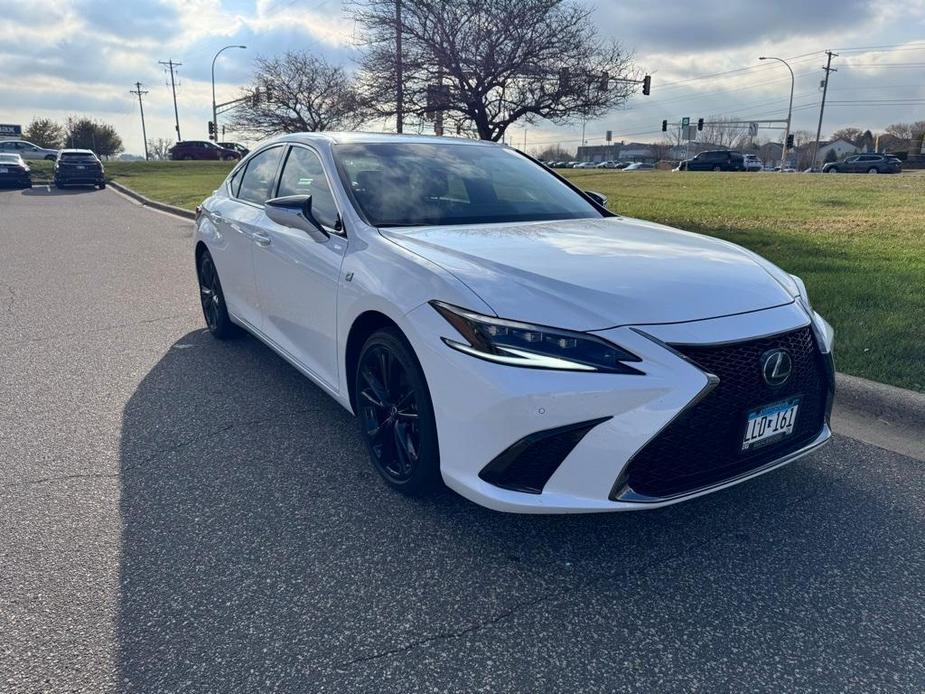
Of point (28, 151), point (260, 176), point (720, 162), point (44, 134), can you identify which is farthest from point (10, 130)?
point (260, 176)

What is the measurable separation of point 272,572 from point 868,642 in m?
2.05

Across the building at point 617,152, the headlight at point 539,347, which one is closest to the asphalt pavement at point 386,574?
the headlight at point 539,347

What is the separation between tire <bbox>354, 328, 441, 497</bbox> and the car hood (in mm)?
429

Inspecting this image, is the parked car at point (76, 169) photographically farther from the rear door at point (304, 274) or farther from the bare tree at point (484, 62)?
the rear door at point (304, 274)

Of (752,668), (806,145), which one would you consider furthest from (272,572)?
(806,145)

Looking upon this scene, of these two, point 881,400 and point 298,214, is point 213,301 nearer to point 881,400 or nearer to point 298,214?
point 298,214

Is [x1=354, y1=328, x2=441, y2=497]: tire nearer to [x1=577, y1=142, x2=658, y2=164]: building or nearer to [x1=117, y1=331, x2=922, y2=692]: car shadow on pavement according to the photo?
[x1=117, y1=331, x2=922, y2=692]: car shadow on pavement

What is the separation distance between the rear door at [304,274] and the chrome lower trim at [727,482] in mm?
1640

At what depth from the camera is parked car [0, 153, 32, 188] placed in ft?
87.1

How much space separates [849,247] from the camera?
870 cm

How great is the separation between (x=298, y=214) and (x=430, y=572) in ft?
6.23

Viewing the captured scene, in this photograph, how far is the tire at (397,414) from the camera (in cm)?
275

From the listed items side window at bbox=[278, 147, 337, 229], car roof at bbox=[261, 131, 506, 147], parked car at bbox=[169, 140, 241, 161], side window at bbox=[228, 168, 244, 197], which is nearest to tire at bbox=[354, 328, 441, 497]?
side window at bbox=[278, 147, 337, 229]

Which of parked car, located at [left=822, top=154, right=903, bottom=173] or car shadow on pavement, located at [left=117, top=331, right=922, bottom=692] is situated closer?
car shadow on pavement, located at [left=117, top=331, right=922, bottom=692]
